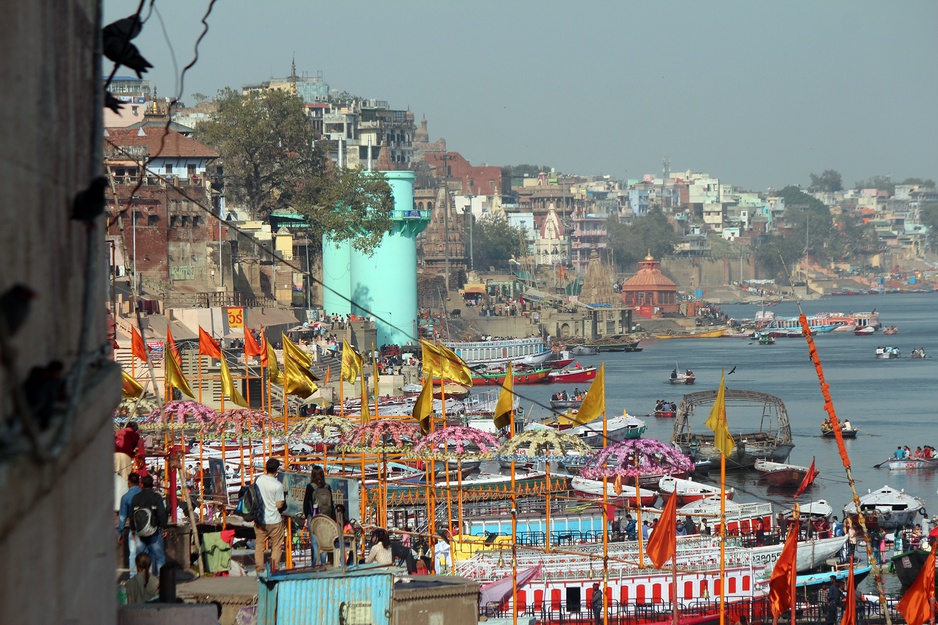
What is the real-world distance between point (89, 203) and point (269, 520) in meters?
6.81

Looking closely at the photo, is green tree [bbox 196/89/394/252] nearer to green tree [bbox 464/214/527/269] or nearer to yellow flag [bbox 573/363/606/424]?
yellow flag [bbox 573/363/606/424]

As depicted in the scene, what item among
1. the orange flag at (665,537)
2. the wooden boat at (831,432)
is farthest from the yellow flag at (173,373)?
the wooden boat at (831,432)

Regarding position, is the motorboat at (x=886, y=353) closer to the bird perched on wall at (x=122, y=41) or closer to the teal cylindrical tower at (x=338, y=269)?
the teal cylindrical tower at (x=338, y=269)

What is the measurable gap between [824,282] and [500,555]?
176 meters

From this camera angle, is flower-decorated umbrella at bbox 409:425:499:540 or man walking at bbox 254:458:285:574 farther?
flower-decorated umbrella at bbox 409:425:499:540

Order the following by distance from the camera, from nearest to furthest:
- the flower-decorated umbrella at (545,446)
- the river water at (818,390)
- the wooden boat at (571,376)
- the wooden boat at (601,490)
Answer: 1. the flower-decorated umbrella at (545,446)
2. the wooden boat at (601,490)
3. the river water at (818,390)
4. the wooden boat at (571,376)

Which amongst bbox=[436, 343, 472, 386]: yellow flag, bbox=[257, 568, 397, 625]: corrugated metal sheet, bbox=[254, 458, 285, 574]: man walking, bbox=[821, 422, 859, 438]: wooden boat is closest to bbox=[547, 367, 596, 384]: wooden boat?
bbox=[821, 422, 859, 438]: wooden boat

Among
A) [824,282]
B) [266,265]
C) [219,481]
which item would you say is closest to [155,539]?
[219,481]

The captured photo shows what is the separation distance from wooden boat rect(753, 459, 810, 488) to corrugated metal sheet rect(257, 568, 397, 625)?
32800 mm

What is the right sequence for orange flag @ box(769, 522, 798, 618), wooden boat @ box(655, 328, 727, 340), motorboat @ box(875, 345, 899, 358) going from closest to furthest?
orange flag @ box(769, 522, 798, 618)
motorboat @ box(875, 345, 899, 358)
wooden boat @ box(655, 328, 727, 340)

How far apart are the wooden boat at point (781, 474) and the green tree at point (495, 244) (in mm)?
73449

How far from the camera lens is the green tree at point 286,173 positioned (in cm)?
5719

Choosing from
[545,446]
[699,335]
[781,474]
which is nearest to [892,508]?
[781,474]

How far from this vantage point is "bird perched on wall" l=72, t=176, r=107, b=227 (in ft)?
10.5
